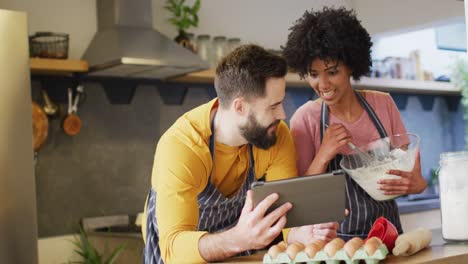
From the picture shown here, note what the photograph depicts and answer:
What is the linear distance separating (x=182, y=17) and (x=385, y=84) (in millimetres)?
1911

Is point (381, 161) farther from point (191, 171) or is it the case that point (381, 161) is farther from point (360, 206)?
point (191, 171)

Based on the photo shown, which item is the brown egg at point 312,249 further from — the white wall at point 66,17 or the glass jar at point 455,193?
the white wall at point 66,17

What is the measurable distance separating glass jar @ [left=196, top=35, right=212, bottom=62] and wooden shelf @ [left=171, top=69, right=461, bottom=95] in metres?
0.15

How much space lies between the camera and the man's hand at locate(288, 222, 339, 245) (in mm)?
2361

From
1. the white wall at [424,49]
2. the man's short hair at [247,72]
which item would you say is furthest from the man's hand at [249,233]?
the white wall at [424,49]

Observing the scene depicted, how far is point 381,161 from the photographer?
2531mm

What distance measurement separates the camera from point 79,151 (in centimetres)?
Result: 491

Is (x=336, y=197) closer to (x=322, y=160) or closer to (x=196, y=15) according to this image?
(x=322, y=160)

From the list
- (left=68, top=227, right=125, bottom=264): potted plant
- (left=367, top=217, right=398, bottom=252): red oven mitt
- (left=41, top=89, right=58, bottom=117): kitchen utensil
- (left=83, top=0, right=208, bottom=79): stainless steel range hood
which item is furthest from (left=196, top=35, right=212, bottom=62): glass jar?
(left=367, top=217, right=398, bottom=252): red oven mitt

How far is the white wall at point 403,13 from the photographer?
6.42m

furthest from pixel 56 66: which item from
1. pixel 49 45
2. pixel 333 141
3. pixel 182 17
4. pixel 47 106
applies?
pixel 333 141

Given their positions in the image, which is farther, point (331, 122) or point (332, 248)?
point (331, 122)

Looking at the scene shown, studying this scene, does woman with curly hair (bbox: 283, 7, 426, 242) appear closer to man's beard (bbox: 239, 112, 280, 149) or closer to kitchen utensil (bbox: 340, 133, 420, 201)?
kitchen utensil (bbox: 340, 133, 420, 201)

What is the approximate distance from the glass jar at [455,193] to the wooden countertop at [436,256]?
51 millimetres
